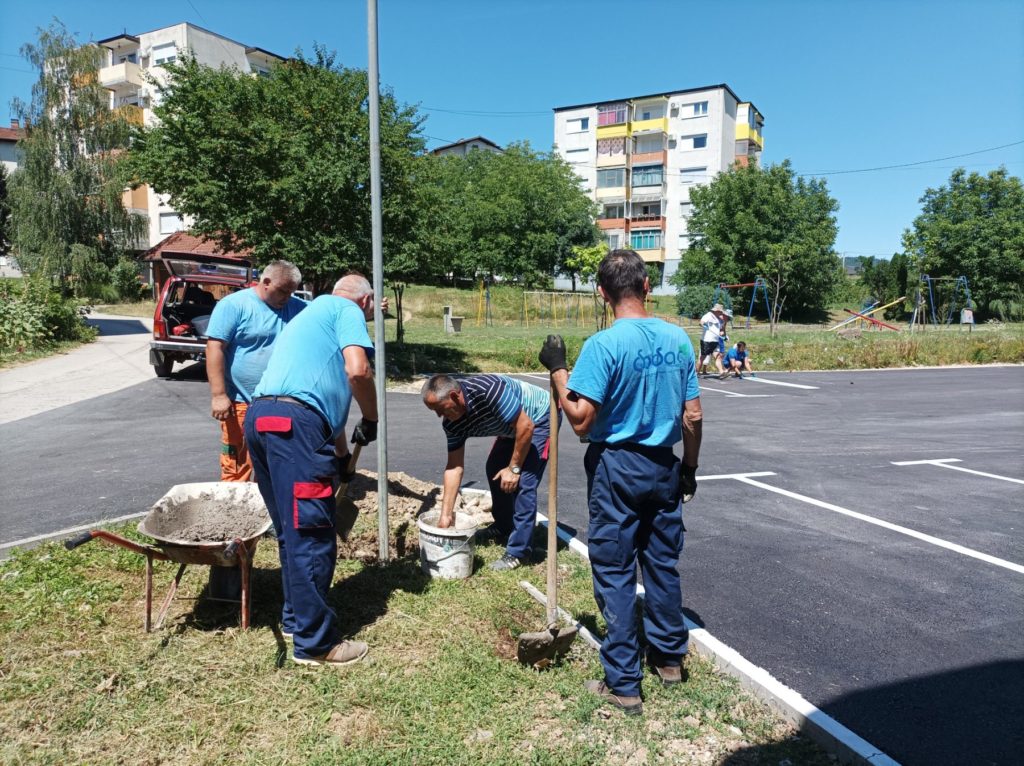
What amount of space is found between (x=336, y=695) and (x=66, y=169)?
1537 inches

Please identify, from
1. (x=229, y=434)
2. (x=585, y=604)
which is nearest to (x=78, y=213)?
(x=229, y=434)

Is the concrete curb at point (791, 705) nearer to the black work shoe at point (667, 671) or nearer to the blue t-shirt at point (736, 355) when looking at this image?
the black work shoe at point (667, 671)

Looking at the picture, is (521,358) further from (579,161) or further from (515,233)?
(579,161)

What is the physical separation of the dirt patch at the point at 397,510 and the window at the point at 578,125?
6232 cm

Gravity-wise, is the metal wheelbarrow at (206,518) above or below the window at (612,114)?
below

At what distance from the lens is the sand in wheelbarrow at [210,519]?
3852 mm

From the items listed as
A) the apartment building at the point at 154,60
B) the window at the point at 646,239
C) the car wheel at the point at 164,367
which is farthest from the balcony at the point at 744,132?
the car wheel at the point at 164,367

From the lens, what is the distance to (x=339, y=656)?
3332 millimetres

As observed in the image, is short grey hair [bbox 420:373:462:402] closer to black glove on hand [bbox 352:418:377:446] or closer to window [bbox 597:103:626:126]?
black glove on hand [bbox 352:418:377:446]

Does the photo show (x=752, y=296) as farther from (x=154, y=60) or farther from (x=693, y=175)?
(x=154, y=60)

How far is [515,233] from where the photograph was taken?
50906 mm

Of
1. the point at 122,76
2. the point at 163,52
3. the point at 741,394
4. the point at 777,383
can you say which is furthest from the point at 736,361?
the point at 122,76

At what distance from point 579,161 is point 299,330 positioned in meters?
63.5

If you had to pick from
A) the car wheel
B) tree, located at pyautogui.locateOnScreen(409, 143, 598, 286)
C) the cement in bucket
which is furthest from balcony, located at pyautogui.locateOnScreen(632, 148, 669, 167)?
the cement in bucket
